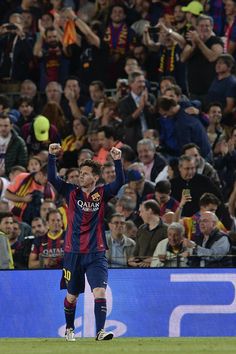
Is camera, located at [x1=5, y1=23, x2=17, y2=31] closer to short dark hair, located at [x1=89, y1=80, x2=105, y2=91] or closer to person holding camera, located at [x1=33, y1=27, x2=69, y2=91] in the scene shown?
person holding camera, located at [x1=33, y1=27, x2=69, y2=91]

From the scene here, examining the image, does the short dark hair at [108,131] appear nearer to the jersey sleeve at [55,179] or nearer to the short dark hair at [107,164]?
the short dark hair at [107,164]

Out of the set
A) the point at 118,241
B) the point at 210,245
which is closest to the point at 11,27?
the point at 118,241

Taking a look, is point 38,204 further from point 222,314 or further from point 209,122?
point 222,314

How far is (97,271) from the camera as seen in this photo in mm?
12484

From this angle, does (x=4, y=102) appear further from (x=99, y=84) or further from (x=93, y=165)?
(x=93, y=165)

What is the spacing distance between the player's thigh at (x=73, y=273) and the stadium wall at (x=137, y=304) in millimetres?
1978

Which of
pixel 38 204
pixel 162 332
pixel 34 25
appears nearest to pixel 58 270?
pixel 162 332

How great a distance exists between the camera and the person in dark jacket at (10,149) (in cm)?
1969

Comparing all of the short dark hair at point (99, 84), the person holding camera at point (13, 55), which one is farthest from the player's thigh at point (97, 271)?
the person holding camera at point (13, 55)

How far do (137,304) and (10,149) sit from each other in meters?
5.77

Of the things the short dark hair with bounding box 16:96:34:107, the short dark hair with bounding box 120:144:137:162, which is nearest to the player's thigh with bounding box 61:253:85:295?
the short dark hair with bounding box 120:144:137:162

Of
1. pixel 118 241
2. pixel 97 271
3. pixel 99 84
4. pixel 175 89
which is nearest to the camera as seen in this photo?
pixel 97 271

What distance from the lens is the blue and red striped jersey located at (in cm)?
1258

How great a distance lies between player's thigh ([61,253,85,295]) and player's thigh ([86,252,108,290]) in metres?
0.12
